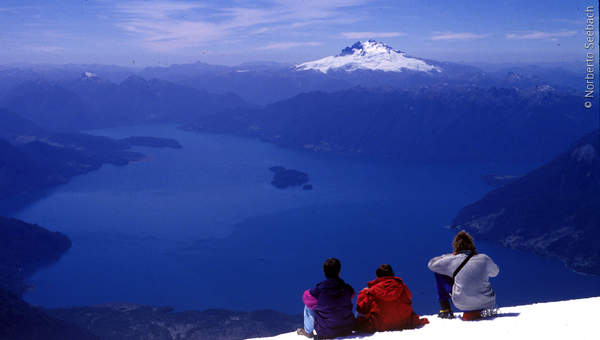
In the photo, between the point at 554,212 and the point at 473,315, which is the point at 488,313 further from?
the point at 554,212

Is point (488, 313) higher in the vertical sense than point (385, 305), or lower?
lower

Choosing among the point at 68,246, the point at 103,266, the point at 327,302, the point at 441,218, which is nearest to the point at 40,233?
the point at 68,246

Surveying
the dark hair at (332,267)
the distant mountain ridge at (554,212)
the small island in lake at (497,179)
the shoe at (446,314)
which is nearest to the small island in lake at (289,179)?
the distant mountain ridge at (554,212)

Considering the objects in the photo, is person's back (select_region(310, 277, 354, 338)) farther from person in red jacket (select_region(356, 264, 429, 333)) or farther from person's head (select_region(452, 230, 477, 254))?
person's head (select_region(452, 230, 477, 254))

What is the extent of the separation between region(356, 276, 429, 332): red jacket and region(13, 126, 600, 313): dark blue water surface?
7326cm

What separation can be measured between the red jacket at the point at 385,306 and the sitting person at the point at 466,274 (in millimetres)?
866

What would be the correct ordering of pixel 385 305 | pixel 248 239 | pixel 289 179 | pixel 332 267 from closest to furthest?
pixel 332 267 → pixel 385 305 → pixel 248 239 → pixel 289 179

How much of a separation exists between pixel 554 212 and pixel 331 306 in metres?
Answer: 129

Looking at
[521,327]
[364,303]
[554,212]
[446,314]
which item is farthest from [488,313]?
[554,212]

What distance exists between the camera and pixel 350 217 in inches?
5354

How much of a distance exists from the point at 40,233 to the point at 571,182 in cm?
14278

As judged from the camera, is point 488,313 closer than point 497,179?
Yes

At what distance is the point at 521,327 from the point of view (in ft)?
30.0

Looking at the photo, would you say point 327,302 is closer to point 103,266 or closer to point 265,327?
point 265,327
